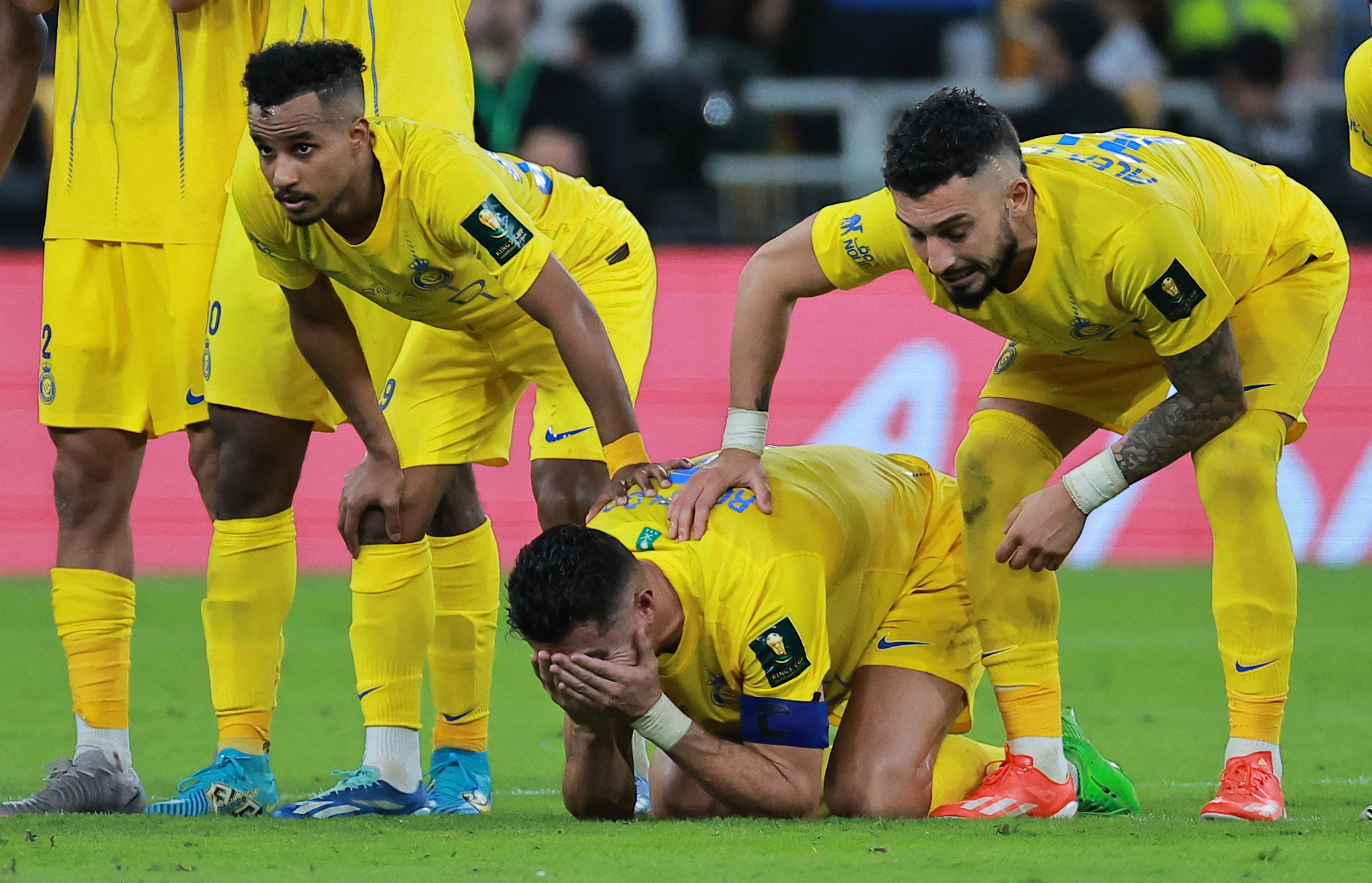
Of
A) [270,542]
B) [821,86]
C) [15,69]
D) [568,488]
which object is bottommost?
[270,542]

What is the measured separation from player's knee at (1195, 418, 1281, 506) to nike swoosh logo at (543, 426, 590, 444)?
5.42 feet

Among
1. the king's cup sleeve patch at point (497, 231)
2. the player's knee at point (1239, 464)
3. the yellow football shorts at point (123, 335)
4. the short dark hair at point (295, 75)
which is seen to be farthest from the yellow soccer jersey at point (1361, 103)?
the yellow football shorts at point (123, 335)

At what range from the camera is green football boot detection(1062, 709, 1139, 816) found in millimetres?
4516

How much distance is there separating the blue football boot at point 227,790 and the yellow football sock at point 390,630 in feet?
1.03

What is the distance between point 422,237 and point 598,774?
135cm

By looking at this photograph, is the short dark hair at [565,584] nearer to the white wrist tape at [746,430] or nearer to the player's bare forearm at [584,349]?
the player's bare forearm at [584,349]

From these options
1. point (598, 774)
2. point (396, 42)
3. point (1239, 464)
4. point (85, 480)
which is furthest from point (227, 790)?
Result: point (1239, 464)

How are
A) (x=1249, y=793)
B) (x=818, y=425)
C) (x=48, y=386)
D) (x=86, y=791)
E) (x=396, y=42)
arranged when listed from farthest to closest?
(x=818, y=425) < (x=396, y=42) < (x=48, y=386) < (x=86, y=791) < (x=1249, y=793)

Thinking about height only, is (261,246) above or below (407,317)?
above

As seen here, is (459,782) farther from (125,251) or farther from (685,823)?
(125,251)

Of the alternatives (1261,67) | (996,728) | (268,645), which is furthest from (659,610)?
(1261,67)

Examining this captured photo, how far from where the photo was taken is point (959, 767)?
4512 millimetres

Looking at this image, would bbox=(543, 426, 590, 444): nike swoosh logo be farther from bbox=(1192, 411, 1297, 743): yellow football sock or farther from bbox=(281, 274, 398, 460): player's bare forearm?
bbox=(1192, 411, 1297, 743): yellow football sock

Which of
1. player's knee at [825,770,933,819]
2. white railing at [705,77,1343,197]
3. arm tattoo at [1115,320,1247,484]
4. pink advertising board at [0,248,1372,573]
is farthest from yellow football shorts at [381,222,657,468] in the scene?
white railing at [705,77,1343,197]
